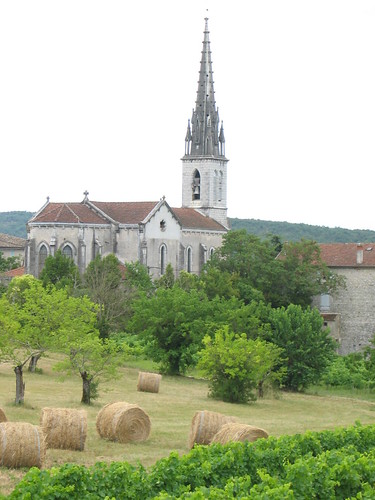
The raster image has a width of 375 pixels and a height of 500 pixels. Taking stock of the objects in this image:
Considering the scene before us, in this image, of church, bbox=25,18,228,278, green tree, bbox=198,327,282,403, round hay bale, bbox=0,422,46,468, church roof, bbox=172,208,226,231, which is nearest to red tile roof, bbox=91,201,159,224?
church, bbox=25,18,228,278

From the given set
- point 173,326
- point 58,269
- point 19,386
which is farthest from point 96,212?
point 19,386

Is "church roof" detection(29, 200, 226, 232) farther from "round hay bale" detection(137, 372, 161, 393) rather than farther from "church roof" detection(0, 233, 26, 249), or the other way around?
"round hay bale" detection(137, 372, 161, 393)

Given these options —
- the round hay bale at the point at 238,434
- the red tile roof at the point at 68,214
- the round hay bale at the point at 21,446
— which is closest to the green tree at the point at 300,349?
the round hay bale at the point at 238,434

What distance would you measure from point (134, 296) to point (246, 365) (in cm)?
2555

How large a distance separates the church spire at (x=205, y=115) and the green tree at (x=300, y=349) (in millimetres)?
49056

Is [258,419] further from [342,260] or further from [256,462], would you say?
[342,260]

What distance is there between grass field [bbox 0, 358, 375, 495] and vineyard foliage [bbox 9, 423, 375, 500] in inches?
111

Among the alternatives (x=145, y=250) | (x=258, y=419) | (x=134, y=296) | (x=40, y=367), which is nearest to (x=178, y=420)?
(x=258, y=419)

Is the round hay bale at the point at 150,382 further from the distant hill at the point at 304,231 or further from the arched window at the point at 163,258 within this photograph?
the distant hill at the point at 304,231

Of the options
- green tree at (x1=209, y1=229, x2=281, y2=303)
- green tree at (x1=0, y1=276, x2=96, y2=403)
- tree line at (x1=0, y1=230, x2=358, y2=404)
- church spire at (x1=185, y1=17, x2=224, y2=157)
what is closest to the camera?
green tree at (x1=0, y1=276, x2=96, y2=403)

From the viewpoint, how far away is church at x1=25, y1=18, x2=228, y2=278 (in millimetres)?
76500

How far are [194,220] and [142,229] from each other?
30.8ft

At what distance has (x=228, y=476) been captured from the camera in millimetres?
17969

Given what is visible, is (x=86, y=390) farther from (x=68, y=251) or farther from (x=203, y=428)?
(x=68, y=251)
